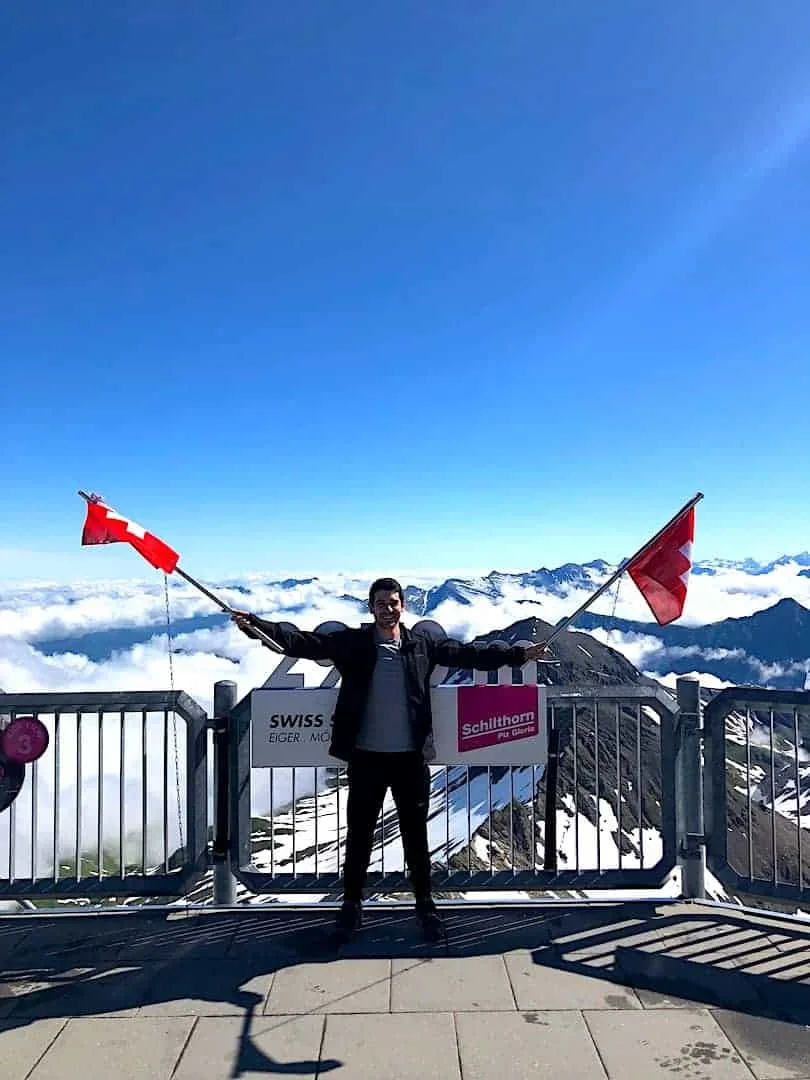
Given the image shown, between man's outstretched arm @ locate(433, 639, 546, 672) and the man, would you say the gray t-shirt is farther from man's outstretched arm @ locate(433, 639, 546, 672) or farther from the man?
man's outstretched arm @ locate(433, 639, 546, 672)

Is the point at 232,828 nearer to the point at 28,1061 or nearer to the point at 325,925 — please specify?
the point at 325,925

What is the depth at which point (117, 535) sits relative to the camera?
5871mm

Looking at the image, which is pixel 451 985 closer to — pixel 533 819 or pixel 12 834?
pixel 533 819

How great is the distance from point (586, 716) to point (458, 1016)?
3.09 meters

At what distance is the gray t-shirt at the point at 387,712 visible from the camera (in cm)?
541

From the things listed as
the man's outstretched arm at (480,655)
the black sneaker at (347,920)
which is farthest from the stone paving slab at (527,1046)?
the man's outstretched arm at (480,655)

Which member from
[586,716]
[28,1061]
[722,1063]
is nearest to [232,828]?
[28,1061]

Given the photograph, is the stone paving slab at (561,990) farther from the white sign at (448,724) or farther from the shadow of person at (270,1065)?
the white sign at (448,724)

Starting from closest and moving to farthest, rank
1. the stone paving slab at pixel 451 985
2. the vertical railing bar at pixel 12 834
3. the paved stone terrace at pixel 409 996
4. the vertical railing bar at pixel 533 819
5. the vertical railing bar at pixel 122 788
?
the paved stone terrace at pixel 409 996
the stone paving slab at pixel 451 985
the vertical railing bar at pixel 122 788
the vertical railing bar at pixel 12 834
the vertical railing bar at pixel 533 819

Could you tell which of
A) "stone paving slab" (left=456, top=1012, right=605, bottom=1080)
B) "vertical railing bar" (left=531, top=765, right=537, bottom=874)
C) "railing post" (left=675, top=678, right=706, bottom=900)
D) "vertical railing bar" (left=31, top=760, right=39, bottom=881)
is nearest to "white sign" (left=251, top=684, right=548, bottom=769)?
"vertical railing bar" (left=531, top=765, right=537, bottom=874)

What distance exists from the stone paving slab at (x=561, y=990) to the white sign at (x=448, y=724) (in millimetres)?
1504

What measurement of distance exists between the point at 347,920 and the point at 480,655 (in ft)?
6.72

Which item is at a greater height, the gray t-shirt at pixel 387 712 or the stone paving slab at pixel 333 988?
the gray t-shirt at pixel 387 712

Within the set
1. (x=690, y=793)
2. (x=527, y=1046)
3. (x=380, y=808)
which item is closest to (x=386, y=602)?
(x=380, y=808)
